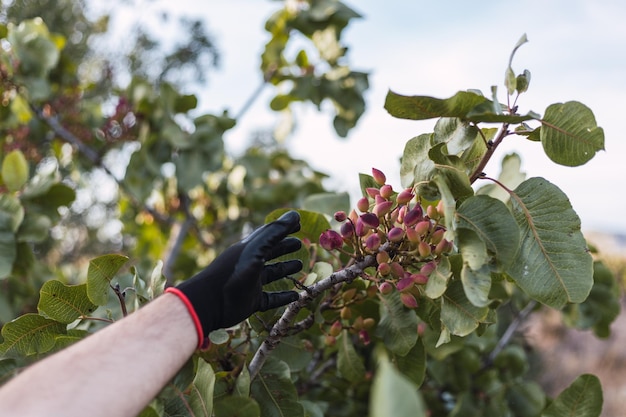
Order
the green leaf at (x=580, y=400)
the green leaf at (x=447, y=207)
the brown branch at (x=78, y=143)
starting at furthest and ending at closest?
the brown branch at (x=78, y=143) < the green leaf at (x=580, y=400) < the green leaf at (x=447, y=207)

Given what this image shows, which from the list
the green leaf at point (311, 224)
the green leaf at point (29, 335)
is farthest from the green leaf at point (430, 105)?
the green leaf at point (29, 335)

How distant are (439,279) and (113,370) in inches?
16.2

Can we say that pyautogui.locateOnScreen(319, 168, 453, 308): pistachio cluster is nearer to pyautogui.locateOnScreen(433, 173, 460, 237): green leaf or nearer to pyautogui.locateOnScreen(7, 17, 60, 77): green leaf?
pyautogui.locateOnScreen(433, 173, 460, 237): green leaf

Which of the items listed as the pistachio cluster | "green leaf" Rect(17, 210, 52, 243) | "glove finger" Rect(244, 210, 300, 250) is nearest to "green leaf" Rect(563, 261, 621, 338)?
the pistachio cluster

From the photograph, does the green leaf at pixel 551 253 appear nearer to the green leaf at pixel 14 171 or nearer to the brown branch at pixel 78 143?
the green leaf at pixel 14 171

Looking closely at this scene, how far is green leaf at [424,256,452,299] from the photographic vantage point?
2.56 feet

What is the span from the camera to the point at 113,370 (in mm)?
662

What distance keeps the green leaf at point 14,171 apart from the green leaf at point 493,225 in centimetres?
133

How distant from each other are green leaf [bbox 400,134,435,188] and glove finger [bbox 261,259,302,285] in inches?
7.8

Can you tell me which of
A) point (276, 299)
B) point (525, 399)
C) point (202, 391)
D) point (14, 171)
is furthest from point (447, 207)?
point (14, 171)

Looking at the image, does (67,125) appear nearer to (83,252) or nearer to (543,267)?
(543,267)

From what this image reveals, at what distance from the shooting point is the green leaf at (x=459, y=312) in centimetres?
83

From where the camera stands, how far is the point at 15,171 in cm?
168

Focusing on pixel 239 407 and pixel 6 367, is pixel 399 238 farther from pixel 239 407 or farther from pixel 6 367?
pixel 6 367
